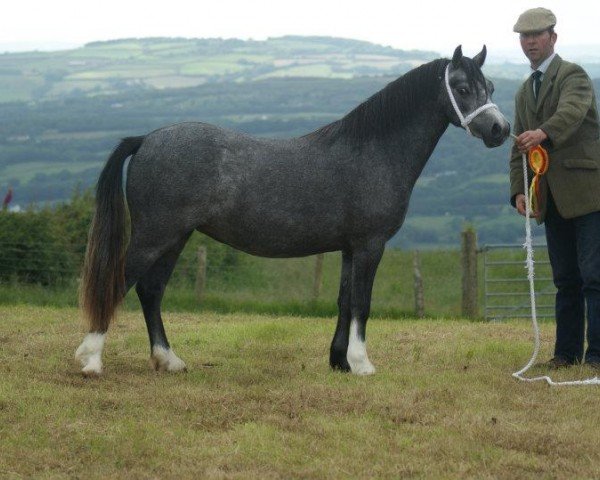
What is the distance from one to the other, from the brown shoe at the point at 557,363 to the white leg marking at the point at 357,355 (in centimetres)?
148

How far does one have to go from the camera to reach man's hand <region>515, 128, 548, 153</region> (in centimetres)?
756

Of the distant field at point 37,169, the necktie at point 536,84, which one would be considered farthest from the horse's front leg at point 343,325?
the distant field at point 37,169

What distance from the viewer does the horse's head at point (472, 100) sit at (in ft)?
24.6

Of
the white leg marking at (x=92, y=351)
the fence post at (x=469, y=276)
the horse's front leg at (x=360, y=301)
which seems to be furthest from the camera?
the fence post at (x=469, y=276)

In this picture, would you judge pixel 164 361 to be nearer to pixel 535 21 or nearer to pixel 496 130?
pixel 496 130

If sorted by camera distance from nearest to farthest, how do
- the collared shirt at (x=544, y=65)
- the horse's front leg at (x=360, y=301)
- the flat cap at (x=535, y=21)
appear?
1. the flat cap at (x=535, y=21)
2. the horse's front leg at (x=360, y=301)
3. the collared shirt at (x=544, y=65)

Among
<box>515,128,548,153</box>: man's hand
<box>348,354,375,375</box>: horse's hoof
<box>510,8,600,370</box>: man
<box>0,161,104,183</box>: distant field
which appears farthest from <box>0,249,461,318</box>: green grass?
<box>0,161,104,183</box>: distant field

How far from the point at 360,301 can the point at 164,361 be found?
157 centimetres

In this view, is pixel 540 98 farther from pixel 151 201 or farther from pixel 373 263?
pixel 151 201

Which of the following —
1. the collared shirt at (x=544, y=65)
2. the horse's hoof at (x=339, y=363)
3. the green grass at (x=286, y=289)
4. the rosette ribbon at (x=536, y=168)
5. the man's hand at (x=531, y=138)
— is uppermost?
the collared shirt at (x=544, y=65)

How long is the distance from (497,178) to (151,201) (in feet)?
248

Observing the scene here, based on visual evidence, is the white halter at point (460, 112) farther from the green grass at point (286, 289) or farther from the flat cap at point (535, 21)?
the green grass at point (286, 289)

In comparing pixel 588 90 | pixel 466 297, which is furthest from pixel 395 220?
pixel 466 297

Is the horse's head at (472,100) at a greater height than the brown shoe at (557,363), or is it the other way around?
the horse's head at (472,100)
